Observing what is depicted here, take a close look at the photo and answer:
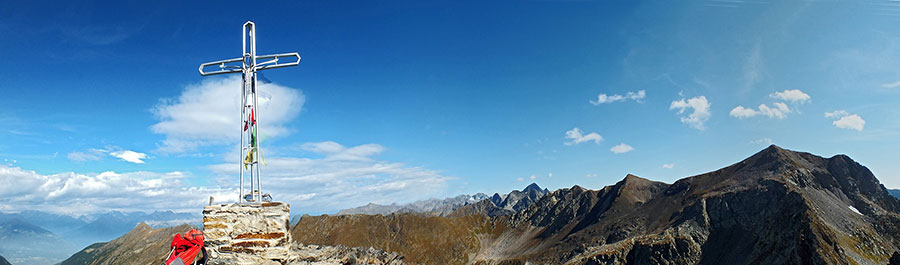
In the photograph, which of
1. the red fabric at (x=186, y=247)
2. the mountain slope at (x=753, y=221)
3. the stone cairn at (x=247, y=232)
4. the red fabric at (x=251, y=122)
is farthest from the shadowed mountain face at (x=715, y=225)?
the red fabric at (x=186, y=247)

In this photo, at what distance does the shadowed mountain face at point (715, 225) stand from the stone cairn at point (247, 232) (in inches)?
3388

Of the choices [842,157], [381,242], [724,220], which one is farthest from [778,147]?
[381,242]

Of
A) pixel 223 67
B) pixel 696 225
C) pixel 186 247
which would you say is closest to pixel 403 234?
pixel 696 225

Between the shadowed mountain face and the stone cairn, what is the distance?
86.1 meters

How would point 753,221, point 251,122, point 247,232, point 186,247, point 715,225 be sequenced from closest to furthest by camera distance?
point 186,247 < point 247,232 < point 251,122 < point 753,221 < point 715,225

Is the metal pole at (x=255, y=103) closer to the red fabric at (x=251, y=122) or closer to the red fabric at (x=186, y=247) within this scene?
the red fabric at (x=251, y=122)

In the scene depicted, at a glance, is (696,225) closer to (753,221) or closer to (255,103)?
(753,221)

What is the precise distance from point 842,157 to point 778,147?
1476 cm

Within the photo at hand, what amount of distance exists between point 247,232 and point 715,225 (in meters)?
117

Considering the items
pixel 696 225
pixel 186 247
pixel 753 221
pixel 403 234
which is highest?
pixel 186 247

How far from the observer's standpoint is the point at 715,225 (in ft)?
333

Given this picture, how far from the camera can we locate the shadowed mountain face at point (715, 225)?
7656 centimetres

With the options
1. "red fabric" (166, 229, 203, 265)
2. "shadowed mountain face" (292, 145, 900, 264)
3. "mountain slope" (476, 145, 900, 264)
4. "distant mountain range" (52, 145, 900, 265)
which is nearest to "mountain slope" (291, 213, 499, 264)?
"distant mountain range" (52, 145, 900, 265)

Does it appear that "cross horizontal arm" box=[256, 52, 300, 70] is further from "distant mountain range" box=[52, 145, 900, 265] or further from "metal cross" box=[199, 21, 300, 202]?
"distant mountain range" box=[52, 145, 900, 265]
